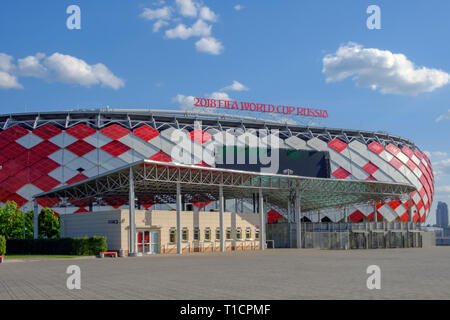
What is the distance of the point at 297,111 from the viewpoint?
83.8 m

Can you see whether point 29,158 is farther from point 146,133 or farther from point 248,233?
point 248,233

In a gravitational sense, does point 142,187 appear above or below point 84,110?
below

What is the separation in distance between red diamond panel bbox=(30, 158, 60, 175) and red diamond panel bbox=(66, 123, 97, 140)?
185 inches

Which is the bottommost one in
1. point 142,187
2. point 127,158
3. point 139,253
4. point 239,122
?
point 139,253

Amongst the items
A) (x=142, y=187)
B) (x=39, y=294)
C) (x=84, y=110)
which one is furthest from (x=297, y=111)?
(x=39, y=294)

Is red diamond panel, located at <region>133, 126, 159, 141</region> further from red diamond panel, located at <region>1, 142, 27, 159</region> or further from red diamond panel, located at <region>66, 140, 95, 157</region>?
red diamond panel, located at <region>1, 142, 27, 159</region>

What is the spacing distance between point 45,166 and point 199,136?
21.3 metres

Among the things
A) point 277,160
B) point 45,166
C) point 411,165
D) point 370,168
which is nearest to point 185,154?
point 277,160

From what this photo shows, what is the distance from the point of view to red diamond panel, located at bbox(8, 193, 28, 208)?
66.6 metres

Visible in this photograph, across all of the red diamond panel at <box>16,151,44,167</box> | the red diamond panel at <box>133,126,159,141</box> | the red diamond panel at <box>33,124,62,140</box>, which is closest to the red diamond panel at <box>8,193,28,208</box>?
the red diamond panel at <box>16,151,44,167</box>

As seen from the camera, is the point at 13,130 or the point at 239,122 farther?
the point at 239,122
